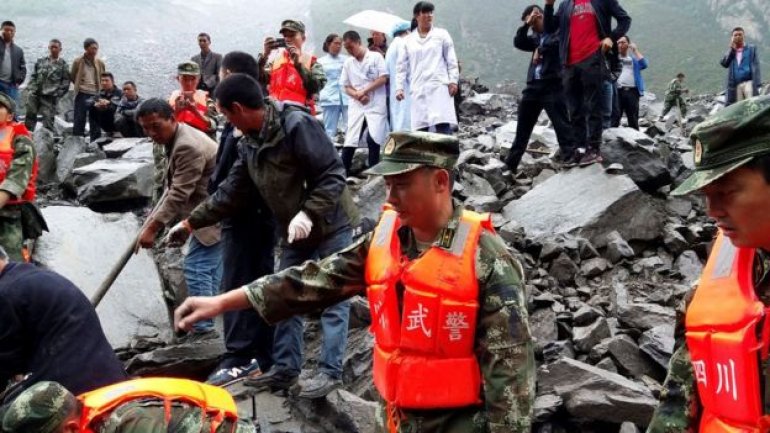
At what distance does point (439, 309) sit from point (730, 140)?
110cm

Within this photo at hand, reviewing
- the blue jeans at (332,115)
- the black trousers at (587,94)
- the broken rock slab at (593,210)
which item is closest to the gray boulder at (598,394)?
the broken rock slab at (593,210)

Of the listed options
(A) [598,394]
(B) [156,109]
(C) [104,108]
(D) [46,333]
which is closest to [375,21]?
(C) [104,108]

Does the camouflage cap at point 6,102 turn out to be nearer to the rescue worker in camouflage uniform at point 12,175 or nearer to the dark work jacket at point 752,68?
the rescue worker in camouflage uniform at point 12,175

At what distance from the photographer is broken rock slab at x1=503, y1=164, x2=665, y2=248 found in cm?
739

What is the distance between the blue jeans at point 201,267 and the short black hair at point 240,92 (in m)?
1.75

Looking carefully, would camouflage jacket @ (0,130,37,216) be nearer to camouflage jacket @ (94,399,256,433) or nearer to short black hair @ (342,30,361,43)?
camouflage jacket @ (94,399,256,433)

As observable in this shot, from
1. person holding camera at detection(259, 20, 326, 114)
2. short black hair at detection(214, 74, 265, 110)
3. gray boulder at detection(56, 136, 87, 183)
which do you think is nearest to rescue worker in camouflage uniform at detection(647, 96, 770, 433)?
short black hair at detection(214, 74, 265, 110)

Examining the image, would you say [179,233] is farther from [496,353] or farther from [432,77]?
[432,77]

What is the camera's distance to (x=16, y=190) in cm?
572

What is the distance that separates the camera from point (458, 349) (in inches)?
99.7

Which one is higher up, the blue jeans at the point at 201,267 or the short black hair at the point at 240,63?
the short black hair at the point at 240,63

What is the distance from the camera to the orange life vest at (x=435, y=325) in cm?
250

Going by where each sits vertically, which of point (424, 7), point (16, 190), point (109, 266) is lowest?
point (109, 266)

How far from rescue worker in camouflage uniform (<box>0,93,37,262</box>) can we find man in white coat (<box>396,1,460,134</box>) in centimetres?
413
